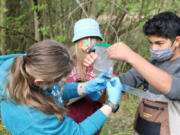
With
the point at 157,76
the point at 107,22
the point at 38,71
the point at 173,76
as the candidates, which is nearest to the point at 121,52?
the point at 157,76

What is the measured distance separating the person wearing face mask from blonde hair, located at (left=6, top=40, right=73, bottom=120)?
0.43 meters

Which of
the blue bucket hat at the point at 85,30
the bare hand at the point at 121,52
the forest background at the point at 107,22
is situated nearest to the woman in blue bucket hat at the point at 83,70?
the blue bucket hat at the point at 85,30

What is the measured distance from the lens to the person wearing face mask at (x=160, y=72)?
3.85ft

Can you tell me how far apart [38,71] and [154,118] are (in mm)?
1018

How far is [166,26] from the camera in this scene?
141 cm

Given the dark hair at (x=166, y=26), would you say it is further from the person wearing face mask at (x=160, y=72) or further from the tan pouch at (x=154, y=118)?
the tan pouch at (x=154, y=118)

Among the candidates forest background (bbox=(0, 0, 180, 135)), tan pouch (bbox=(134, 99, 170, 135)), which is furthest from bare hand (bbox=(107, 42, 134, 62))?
forest background (bbox=(0, 0, 180, 135))

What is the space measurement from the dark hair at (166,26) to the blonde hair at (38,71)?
2.63 feet

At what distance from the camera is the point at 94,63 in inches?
72.9

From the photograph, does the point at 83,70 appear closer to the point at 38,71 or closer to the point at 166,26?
the point at 38,71

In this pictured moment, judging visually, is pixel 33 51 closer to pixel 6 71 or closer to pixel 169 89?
pixel 6 71

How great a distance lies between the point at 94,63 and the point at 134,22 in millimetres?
3005

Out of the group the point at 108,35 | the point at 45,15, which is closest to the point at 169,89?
the point at 108,35

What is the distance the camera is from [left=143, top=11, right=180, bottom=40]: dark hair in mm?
1414
